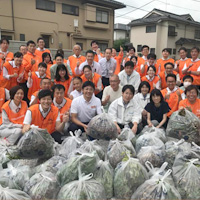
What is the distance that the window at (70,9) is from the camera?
1608cm

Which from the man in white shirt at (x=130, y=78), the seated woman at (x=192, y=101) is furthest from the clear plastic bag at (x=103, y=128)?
the man in white shirt at (x=130, y=78)

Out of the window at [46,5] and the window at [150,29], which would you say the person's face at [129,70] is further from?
the window at [150,29]

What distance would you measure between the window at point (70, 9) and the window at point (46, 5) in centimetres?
88

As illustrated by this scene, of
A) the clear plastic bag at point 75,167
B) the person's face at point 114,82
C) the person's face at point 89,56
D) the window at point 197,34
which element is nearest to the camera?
the clear plastic bag at point 75,167

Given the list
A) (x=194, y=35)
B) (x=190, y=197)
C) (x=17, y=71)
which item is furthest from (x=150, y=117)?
(x=194, y=35)

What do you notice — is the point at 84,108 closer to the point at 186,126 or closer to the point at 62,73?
the point at 62,73

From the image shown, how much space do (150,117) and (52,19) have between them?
14.0 metres

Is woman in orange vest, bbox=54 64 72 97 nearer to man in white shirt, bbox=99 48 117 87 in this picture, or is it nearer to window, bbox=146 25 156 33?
man in white shirt, bbox=99 48 117 87

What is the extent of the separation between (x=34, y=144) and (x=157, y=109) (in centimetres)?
263

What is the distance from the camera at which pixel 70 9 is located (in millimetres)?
16391

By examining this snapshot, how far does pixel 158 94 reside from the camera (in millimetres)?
4062

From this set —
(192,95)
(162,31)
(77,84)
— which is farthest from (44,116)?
(162,31)

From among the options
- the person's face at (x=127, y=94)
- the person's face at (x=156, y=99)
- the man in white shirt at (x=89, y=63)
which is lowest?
the person's face at (x=156, y=99)

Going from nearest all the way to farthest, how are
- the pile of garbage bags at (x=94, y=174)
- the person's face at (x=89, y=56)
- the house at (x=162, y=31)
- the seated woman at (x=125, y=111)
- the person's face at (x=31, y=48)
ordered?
the pile of garbage bags at (x=94, y=174)
the seated woman at (x=125, y=111)
the person's face at (x=89, y=56)
the person's face at (x=31, y=48)
the house at (x=162, y=31)
